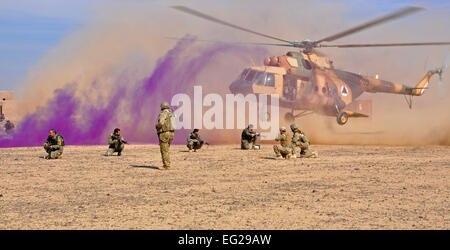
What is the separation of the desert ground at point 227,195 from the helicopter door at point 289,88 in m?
8.51

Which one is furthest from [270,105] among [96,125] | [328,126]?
[96,125]

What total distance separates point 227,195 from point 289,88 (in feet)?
49.8

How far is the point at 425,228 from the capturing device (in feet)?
22.1

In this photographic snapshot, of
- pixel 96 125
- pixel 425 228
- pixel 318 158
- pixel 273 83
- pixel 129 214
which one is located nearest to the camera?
pixel 425 228

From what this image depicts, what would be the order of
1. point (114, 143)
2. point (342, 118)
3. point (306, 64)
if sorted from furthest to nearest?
point (342, 118), point (306, 64), point (114, 143)

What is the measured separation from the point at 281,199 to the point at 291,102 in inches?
620

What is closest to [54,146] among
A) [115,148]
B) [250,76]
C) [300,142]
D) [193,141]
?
[115,148]

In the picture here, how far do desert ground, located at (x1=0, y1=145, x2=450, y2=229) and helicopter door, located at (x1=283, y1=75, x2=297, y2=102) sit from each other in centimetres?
851

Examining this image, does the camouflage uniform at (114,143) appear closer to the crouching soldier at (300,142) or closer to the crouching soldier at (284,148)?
the crouching soldier at (284,148)

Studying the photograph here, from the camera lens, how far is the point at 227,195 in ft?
31.4

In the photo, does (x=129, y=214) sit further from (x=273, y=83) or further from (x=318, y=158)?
(x=273, y=83)

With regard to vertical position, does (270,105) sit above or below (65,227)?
above

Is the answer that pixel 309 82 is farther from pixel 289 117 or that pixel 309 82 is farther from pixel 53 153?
pixel 53 153

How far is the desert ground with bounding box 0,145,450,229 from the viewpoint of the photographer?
23.7 feet
